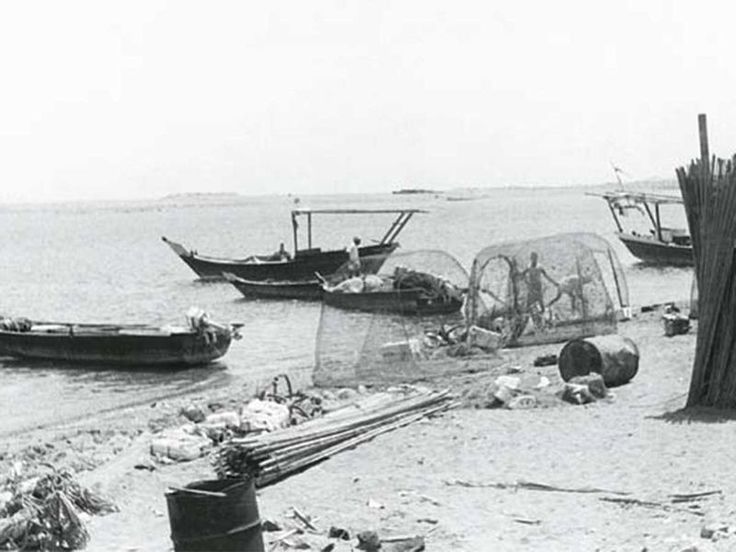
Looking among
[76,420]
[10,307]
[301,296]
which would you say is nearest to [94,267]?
[10,307]

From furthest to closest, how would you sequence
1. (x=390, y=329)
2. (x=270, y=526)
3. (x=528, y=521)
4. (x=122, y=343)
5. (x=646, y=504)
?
1. (x=122, y=343)
2. (x=390, y=329)
3. (x=270, y=526)
4. (x=646, y=504)
5. (x=528, y=521)

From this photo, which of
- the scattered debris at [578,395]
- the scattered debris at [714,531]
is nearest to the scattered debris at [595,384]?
the scattered debris at [578,395]

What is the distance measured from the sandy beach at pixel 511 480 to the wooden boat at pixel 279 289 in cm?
2333

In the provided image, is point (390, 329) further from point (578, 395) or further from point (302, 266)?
point (302, 266)

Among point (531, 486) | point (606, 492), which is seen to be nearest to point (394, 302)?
point (531, 486)

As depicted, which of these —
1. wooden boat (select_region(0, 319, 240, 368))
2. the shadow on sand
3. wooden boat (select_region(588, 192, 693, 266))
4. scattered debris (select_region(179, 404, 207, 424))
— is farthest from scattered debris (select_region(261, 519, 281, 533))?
wooden boat (select_region(588, 192, 693, 266))

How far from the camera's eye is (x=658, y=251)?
43156 millimetres

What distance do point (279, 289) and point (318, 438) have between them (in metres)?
27.2

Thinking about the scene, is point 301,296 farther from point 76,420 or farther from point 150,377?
point 76,420

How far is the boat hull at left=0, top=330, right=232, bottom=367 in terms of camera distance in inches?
894

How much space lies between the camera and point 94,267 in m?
69.5

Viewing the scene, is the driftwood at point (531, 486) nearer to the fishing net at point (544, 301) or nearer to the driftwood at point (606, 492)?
the driftwood at point (606, 492)

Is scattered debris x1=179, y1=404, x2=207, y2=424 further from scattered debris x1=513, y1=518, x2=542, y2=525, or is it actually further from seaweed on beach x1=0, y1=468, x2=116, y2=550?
scattered debris x1=513, y1=518, x2=542, y2=525

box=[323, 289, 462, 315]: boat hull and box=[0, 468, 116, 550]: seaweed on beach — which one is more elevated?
box=[323, 289, 462, 315]: boat hull
